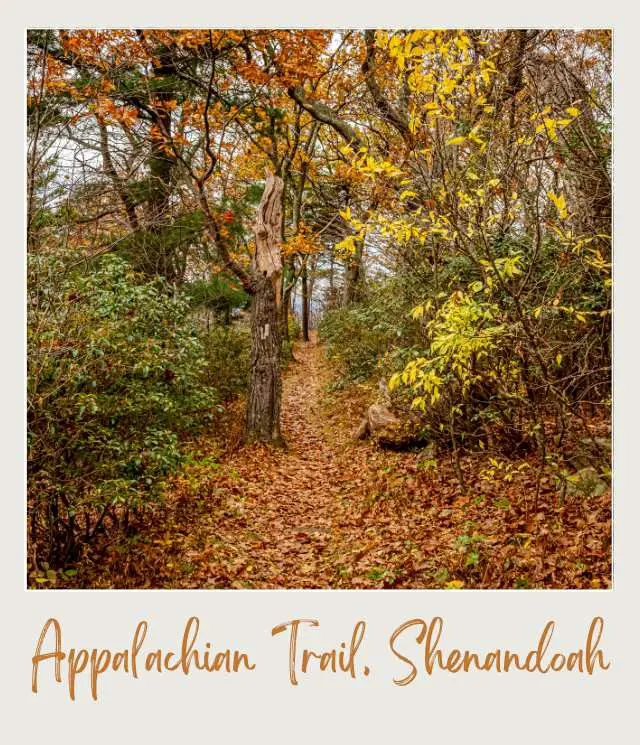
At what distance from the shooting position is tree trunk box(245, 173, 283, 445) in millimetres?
9289

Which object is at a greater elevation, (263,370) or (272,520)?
(263,370)

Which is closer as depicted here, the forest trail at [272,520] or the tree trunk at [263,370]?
the forest trail at [272,520]

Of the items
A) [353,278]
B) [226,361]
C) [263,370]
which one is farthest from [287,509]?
[353,278]

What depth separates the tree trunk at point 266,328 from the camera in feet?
30.5

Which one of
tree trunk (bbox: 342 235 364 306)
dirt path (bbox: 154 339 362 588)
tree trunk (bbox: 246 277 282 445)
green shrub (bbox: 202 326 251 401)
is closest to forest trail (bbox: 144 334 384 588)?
dirt path (bbox: 154 339 362 588)

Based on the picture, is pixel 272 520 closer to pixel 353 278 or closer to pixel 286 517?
pixel 286 517

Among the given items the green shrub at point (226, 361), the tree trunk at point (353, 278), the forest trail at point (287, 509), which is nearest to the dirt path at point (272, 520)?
the forest trail at point (287, 509)

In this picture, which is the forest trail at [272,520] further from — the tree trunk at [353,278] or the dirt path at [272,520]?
the tree trunk at [353,278]

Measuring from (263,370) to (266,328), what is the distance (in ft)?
2.55

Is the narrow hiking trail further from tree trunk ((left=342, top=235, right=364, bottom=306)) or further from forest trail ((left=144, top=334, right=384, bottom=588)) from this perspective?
tree trunk ((left=342, top=235, right=364, bottom=306))

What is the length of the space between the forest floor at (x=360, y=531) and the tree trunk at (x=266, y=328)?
866 millimetres

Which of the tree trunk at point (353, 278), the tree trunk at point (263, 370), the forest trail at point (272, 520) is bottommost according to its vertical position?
the forest trail at point (272, 520)

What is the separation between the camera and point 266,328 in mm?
9375

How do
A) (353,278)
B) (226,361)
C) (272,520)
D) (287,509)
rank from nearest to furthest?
1. (272,520)
2. (287,509)
3. (226,361)
4. (353,278)
